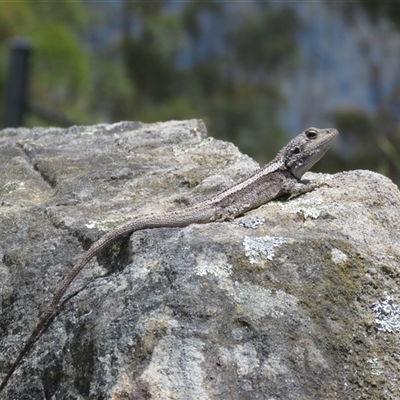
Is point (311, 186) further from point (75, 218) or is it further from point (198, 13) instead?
point (198, 13)

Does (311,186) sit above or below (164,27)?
above

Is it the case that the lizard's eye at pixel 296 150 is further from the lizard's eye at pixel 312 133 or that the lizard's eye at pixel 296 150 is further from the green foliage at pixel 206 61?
the green foliage at pixel 206 61

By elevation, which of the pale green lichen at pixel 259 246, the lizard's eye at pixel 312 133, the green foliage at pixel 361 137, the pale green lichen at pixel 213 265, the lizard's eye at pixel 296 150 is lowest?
the green foliage at pixel 361 137

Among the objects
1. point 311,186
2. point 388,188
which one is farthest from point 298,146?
point 388,188

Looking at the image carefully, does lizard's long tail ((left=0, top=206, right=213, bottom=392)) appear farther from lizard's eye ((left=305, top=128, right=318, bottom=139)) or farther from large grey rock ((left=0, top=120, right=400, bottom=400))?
lizard's eye ((left=305, top=128, right=318, bottom=139))

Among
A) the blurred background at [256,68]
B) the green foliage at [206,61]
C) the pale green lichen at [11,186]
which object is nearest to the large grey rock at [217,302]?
the pale green lichen at [11,186]

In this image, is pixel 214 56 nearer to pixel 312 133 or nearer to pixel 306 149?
pixel 312 133
